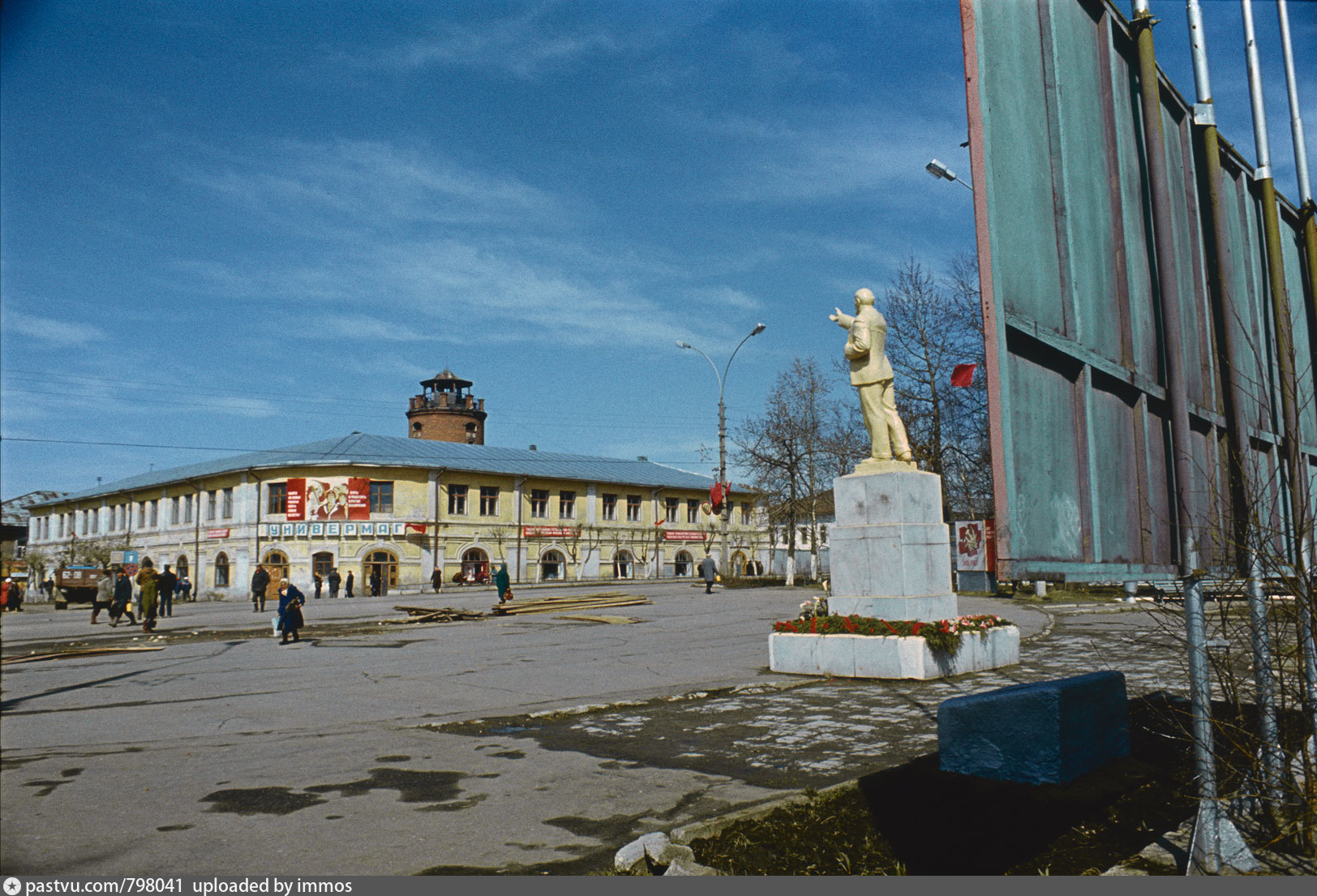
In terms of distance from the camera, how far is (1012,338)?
248 centimetres

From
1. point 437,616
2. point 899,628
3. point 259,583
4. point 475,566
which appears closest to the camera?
point 899,628

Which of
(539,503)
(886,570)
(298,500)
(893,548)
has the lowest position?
(886,570)

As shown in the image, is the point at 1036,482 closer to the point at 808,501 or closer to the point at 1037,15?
the point at 1037,15

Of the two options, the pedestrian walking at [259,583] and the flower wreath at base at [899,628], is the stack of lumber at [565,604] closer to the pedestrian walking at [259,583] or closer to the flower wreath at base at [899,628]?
the pedestrian walking at [259,583]

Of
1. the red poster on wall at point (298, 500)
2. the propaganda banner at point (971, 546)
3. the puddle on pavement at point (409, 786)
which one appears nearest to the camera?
the puddle on pavement at point (409, 786)

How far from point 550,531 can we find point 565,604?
29.8 metres

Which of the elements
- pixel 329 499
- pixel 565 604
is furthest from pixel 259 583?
pixel 329 499

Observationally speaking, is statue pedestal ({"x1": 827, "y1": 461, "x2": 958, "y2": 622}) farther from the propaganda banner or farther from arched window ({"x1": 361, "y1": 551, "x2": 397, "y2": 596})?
arched window ({"x1": 361, "y1": 551, "x2": 397, "y2": 596})

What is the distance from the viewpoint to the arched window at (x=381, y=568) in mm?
48844

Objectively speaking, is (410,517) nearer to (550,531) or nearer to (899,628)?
(550,531)

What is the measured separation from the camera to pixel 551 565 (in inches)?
2227

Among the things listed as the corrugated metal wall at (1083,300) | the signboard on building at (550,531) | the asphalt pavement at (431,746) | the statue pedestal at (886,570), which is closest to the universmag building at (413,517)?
the signboard on building at (550,531)

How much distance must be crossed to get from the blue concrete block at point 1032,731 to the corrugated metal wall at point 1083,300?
2.02 metres

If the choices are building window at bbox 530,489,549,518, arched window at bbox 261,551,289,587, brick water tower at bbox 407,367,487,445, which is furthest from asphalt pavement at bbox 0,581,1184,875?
brick water tower at bbox 407,367,487,445
